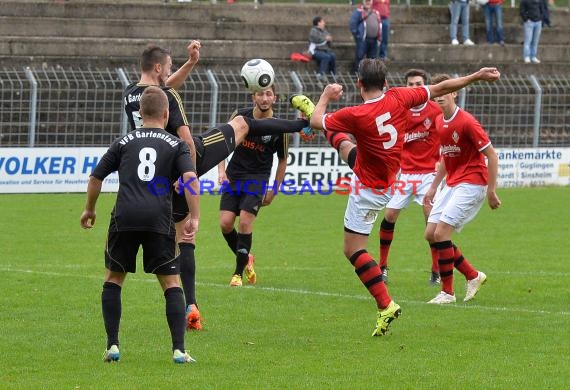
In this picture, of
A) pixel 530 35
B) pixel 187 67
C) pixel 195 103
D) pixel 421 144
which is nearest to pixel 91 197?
pixel 187 67

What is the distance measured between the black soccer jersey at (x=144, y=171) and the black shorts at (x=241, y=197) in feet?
14.8

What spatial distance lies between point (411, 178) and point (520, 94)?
13.2m

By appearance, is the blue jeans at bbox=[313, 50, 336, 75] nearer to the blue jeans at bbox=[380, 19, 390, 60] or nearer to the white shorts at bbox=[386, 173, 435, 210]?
the blue jeans at bbox=[380, 19, 390, 60]

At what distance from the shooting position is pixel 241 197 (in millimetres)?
13086

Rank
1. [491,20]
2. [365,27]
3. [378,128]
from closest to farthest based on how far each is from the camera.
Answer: [378,128], [365,27], [491,20]

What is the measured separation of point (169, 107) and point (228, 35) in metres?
19.2

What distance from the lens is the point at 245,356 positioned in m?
8.89

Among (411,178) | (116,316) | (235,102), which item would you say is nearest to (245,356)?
(116,316)

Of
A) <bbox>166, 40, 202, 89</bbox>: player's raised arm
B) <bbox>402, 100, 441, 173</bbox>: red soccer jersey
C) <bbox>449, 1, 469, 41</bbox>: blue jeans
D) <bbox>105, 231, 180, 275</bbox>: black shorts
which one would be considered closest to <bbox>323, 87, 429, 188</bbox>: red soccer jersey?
<bbox>166, 40, 202, 89</bbox>: player's raised arm

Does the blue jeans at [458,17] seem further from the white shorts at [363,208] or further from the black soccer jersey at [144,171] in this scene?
the black soccer jersey at [144,171]

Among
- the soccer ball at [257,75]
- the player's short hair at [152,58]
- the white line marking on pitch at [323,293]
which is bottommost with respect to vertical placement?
the white line marking on pitch at [323,293]

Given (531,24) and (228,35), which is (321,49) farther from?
(531,24)

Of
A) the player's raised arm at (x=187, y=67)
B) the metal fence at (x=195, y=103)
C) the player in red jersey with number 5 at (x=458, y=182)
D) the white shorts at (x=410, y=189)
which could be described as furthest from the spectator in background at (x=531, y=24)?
the player's raised arm at (x=187, y=67)

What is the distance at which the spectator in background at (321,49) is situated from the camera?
88.1 ft
